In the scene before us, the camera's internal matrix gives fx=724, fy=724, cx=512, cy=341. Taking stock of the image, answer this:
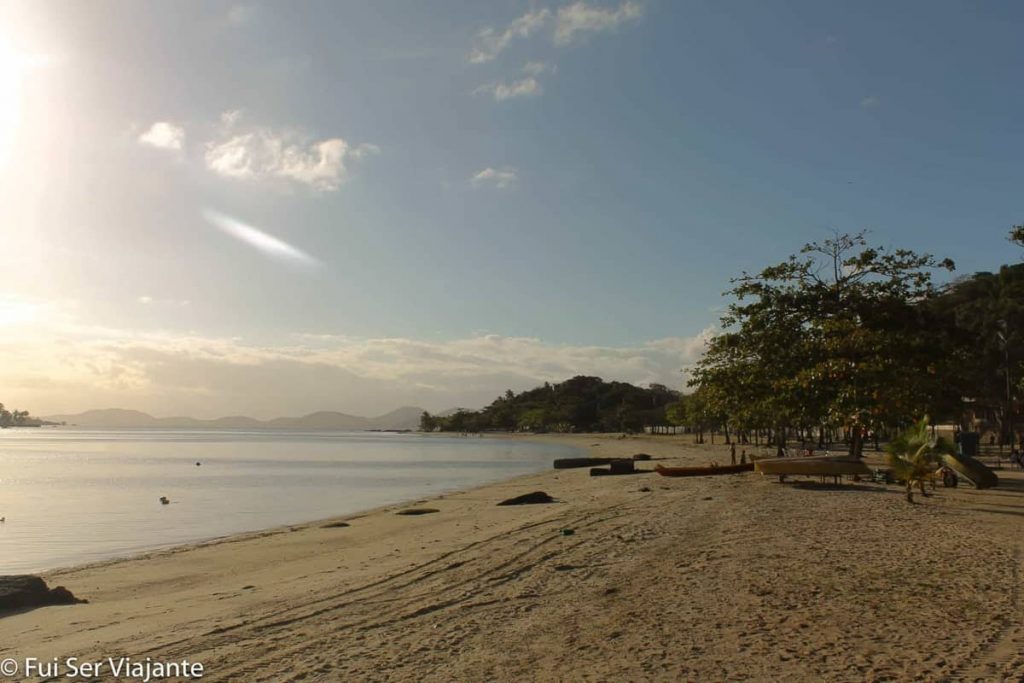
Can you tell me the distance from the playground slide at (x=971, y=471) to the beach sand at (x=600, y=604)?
6.45 m

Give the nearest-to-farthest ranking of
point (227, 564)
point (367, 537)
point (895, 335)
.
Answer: point (227, 564), point (367, 537), point (895, 335)

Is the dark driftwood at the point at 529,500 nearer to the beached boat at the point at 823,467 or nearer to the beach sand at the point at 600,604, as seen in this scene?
the beach sand at the point at 600,604

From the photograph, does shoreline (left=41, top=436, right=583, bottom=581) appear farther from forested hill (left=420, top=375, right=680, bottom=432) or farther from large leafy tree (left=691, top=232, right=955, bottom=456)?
forested hill (left=420, top=375, right=680, bottom=432)

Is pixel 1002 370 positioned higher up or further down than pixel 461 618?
higher up

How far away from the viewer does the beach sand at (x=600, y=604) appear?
6.37 m

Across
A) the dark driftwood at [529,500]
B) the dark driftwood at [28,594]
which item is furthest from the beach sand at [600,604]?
the dark driftwood at [529,500]

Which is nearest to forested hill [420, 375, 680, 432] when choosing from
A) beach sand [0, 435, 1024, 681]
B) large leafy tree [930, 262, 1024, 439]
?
large leafy tree [930, 262, 1024, 439]

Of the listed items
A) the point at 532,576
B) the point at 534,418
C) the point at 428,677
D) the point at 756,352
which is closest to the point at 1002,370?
the point at 756,352

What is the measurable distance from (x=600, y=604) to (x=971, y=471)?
60.5 ft

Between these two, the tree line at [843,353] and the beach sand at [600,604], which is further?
the tree line at [843,353]

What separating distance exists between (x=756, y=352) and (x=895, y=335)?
529cm

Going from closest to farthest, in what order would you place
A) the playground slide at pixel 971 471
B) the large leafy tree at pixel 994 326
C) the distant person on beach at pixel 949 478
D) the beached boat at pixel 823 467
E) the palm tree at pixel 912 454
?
the palm tree at pixel 912 454 → the playground slide at pixel 971 471 → the distant person on beach at pixel 949 478 → the beached boat at pixel 823 467 → the large leafy tree at pixel 994 326

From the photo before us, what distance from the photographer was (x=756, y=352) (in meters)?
27.2

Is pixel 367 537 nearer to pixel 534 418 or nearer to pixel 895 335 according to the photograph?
pixel 895 335
